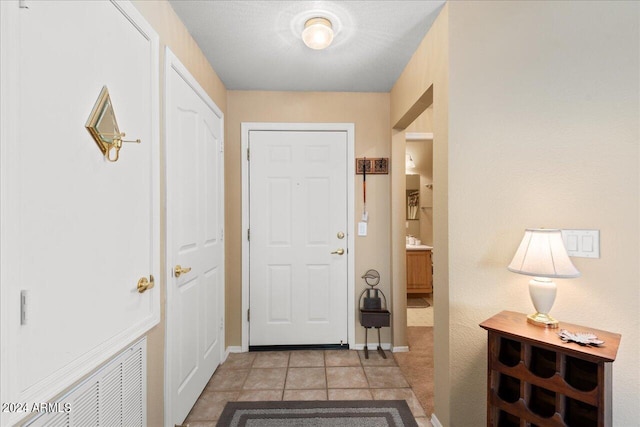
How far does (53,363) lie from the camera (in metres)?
0.87

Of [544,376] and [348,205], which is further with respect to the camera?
[348,205]

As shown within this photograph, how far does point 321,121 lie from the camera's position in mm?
2805

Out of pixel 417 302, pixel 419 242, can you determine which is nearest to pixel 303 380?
pixel 417 302

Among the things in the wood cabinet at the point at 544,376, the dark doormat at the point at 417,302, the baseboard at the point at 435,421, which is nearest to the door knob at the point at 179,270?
the wood cabinet at the point at 544,376

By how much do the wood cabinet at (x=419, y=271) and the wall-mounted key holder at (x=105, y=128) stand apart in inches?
153

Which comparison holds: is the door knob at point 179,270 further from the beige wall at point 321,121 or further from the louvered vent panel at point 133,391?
the beige wall at point 321,121

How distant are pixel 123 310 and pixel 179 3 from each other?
1645mm

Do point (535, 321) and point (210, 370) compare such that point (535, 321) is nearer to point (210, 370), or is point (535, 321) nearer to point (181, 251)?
point (181, 251)

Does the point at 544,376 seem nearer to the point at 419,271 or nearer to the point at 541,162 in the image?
the point at 541,162

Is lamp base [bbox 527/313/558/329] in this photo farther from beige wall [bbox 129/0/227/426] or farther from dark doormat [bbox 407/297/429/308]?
dark doormat [bbox 407/297/429/308]

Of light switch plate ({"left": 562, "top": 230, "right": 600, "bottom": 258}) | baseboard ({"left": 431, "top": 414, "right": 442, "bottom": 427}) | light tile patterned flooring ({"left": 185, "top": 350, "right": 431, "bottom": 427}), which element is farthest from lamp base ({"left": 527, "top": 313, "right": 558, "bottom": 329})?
light tile patterned flooring ({"left": 185, "top": 350, "right": 431, "bottom": 427})

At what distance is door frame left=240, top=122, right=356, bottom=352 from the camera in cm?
276

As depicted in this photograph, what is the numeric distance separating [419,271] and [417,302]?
451 mm

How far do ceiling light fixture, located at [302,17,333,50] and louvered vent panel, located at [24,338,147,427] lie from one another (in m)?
1.87
